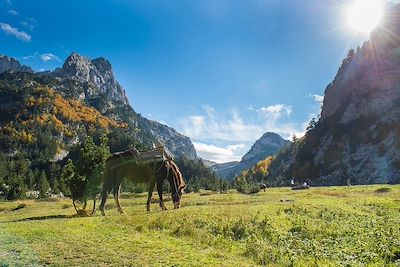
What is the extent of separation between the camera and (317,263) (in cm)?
1642

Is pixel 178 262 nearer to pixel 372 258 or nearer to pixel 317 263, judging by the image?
pixel 317 263

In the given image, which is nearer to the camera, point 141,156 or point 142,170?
point 141,156

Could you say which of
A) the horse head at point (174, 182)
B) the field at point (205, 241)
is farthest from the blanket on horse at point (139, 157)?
the field at point (205, 241)

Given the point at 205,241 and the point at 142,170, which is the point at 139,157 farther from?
the point at 205,241

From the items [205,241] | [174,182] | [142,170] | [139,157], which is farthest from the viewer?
[174,182]

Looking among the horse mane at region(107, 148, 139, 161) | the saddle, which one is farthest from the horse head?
the horse mane at region(107, 148, 139, 161)

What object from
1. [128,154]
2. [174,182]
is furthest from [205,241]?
[128,154]

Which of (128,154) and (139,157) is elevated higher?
(128,154)

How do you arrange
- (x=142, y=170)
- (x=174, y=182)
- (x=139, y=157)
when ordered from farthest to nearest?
1. (x=174, y=182)
2. (x=142, y=170)
3. (x=139, y=157)

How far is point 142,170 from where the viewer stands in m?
30.2

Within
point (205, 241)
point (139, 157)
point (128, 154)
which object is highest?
point (128, 154)

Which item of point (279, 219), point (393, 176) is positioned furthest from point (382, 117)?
point (279, 219)

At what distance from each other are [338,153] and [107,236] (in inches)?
7619

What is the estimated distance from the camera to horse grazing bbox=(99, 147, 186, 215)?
29.9m
